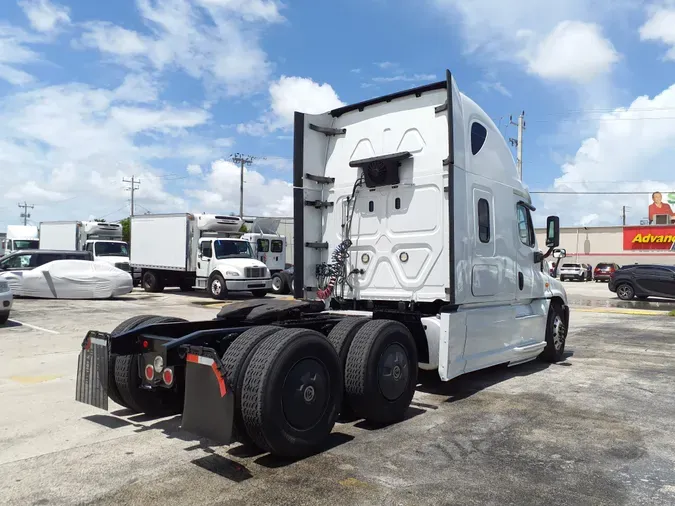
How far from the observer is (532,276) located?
26.0ft

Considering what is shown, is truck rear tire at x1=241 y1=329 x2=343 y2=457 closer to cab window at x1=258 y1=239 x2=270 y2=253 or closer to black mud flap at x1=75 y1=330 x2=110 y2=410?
black mud flap at x1=75 y1=330 x2=110 y2=410

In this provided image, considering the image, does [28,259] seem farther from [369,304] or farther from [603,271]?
[603,271]

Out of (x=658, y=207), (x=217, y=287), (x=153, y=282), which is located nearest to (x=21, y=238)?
(x=153, y=282)

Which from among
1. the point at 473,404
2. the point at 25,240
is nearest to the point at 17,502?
the point at 473,404

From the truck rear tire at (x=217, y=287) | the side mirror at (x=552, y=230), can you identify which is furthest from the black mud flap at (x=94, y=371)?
the truck rear tire at (x=217, y=287)

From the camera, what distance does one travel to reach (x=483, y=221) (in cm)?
676

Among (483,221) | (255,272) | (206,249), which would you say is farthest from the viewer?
(206,249)

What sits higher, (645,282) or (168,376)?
(645,282)

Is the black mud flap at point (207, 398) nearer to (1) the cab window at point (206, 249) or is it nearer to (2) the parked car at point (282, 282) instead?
(1) the cab window at point (206, 249)

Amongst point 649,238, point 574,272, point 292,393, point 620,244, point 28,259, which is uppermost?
point 649,238

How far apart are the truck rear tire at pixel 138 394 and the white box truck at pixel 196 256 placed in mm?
14684

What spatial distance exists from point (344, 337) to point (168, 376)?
5.26ft

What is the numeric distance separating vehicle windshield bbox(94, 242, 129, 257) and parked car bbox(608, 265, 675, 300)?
22.0 meters

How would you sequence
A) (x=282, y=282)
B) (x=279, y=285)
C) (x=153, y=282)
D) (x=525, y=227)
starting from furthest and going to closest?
(x=279, y=285) < (x=282, y=282) < (x=153, y=282) < (x=525, y=227)
